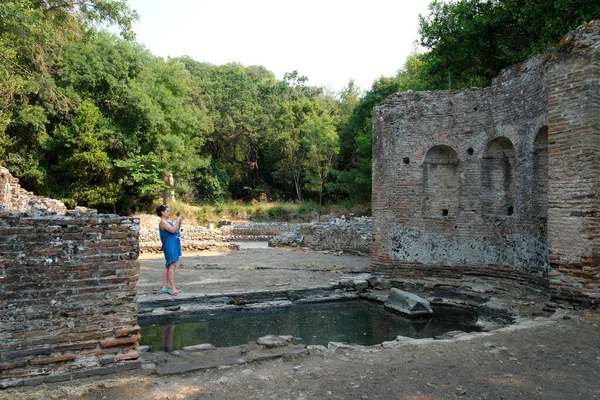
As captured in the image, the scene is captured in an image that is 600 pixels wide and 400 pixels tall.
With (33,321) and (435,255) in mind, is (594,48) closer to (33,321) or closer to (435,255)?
(435,255)

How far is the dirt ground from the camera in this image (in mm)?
3762

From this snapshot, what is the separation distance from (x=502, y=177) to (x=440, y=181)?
4.91 ft

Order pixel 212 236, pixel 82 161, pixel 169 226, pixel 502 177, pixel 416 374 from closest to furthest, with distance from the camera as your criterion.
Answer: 1. pixel 416 374
2. pixel 169 226
3. pixel 502 177
4. pixel 212 236
5. pixel 82 161

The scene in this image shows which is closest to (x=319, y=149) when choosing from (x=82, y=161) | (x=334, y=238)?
(x=334, y=238)

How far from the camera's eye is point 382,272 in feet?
36.4

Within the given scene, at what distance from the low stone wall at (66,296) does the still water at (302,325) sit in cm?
205

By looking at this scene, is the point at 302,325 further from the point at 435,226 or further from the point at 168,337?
the point at 435,226

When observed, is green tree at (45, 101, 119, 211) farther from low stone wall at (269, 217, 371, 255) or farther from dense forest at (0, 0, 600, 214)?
low stone wall at (269, 217, 371, 255)

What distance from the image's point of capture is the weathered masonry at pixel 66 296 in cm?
376

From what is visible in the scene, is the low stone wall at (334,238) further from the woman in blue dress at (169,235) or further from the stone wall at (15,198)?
the stone wall at (15,198)

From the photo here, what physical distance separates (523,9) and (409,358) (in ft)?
41.0

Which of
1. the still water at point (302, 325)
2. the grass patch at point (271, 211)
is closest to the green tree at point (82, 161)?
the grass patch at point (271, 211)

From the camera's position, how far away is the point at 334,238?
59.9ft

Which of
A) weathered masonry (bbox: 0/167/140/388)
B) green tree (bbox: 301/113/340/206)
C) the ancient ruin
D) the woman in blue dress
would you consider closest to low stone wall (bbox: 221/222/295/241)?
green tree (bbox: 301/113/340/206)
